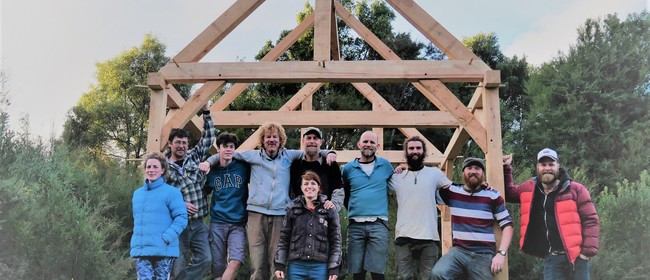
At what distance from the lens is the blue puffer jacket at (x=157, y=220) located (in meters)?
3.77

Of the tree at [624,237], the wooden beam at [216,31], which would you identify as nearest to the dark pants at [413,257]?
the wooden beam at [216,31]

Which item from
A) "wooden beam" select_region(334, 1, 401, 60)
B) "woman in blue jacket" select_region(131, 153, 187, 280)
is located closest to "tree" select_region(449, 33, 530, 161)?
"wooden beam" select_region(334, 1, 401, 60)

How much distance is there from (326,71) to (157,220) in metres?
2.15

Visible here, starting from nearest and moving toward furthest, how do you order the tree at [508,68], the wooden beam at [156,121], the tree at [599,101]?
the wooden beam at [156,121], the tree at [599,101], the tree at [508,68]

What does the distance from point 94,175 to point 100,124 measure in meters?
11.0

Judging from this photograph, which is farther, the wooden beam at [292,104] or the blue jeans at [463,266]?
the wooden beam at [292,104]

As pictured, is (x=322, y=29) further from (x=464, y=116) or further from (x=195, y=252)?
(x=195, y=252)

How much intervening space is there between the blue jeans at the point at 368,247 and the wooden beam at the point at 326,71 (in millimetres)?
1567

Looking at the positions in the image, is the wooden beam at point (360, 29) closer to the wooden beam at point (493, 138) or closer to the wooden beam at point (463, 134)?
the wooden beam at point (463, 134)

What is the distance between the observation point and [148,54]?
1978 centimetres

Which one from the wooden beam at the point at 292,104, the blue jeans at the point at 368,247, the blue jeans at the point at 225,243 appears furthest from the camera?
the wooden beam at the point at 292,104

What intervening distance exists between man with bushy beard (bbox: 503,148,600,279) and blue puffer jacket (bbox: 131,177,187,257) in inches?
109

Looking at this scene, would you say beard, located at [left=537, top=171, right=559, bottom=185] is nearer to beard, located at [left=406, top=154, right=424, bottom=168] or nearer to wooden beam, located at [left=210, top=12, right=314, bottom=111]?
beard, located at [left=406, top=154, right=424, bottom=168]

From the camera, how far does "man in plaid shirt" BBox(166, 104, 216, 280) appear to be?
14.0ft
